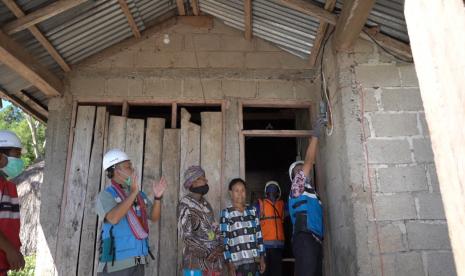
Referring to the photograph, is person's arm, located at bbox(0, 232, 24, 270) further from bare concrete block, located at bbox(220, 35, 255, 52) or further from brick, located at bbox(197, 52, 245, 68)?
bare concrete block, located at bbox(220, 35, 255, 52)

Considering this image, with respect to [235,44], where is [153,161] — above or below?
below

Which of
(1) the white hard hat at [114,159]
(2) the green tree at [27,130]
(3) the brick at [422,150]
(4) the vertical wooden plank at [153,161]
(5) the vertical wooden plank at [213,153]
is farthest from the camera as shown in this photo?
(2) the green tree at [27,130]

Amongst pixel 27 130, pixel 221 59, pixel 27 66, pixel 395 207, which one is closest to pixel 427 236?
pixel 395 207

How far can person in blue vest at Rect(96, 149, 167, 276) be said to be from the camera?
10.3 feet

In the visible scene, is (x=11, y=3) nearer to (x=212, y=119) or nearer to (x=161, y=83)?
(x=161, y=83)

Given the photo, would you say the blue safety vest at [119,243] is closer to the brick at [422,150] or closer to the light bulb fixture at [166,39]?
the brick at [422,150]

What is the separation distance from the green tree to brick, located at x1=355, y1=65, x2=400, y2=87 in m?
12.8

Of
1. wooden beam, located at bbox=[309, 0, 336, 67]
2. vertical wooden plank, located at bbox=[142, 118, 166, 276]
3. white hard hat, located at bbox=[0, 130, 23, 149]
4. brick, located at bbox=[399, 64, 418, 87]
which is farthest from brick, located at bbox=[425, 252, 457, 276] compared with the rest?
white hard hat, located at bbox=[0, 130, 23, 149]

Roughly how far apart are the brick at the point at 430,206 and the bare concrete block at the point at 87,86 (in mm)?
3751

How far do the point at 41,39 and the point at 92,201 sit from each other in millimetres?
1871

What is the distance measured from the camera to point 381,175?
12.4 feet

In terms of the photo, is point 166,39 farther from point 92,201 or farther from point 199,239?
point 199,239

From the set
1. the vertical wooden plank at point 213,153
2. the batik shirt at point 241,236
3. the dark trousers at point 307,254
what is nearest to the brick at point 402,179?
the dark trousers at point 307,254

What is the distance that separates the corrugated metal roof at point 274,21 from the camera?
456 cm
